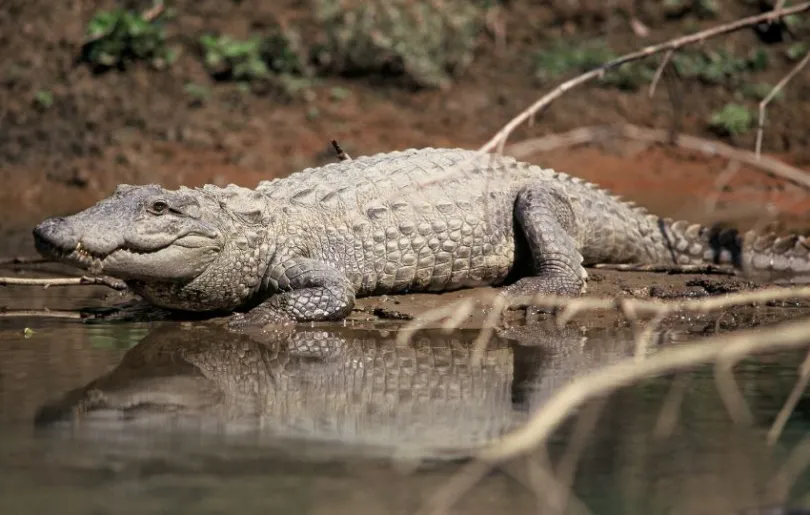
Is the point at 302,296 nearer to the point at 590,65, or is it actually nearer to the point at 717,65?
the point at 590,65

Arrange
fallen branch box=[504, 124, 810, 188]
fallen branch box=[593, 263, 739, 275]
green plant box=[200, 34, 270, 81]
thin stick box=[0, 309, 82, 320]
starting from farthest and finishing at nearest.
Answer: green plant box=[200, 34, 270, 81] → fallen branch box=[593, 263, 739, 275] → thin stick box=[0, 309, 82, 320] → fallen branch box=[504, 124, 810, 188]

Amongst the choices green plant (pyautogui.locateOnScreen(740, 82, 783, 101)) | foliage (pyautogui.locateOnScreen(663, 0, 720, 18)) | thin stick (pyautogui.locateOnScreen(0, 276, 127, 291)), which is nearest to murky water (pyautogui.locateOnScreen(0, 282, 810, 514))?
thin stick (pyautogui.locateOnScreen(0, 276, 127, 291))

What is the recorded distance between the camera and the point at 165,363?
5.94m

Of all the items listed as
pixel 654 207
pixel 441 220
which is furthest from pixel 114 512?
pixel 654 207

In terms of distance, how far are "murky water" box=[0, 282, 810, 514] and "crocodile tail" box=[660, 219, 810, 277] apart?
1.97m

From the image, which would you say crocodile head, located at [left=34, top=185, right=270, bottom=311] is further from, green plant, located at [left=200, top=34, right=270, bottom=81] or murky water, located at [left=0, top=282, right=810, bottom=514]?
green plant, located at [left=200, top=34, right=270, bottom=81]

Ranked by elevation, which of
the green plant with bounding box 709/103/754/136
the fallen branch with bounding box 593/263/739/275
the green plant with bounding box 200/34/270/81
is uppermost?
the green plant with bounding box 200/34/270/81

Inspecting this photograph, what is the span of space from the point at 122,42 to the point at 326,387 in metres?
9.46

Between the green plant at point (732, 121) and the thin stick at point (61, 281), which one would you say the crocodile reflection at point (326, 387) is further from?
the green plant at point (732, 121)

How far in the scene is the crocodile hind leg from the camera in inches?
297

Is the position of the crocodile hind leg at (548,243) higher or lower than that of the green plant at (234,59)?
lower

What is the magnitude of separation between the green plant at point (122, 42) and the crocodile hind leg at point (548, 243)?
728cm

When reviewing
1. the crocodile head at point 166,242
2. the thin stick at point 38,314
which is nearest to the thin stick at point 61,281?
the thin stick at point 38,314

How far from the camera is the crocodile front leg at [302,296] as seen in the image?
6918mm
